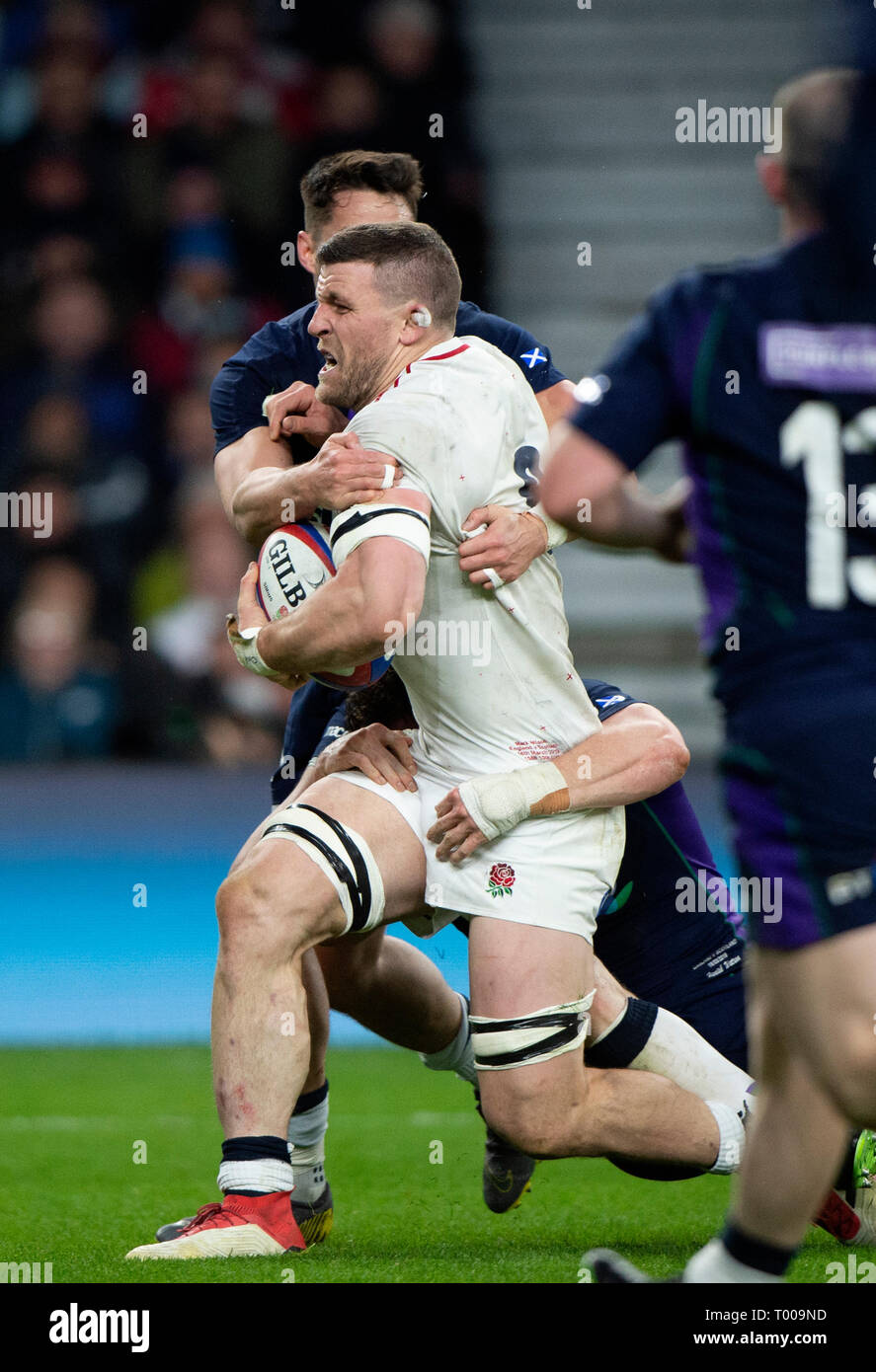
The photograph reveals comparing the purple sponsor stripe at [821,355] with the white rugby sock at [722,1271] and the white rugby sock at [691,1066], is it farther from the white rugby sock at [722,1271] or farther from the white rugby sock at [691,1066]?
the white rugby sock at [691,1066]

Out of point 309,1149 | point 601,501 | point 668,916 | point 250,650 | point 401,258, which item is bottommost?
point 309,1149

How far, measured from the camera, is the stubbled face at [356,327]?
3873mm

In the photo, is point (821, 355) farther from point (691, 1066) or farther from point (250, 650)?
point (691, 1066)

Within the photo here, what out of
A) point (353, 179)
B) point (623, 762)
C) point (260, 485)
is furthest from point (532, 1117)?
point (353, 179)

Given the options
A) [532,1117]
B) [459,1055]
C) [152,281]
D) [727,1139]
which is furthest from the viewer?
[152,281]

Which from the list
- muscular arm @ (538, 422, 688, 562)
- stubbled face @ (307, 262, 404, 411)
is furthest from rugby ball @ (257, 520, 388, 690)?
muscular arm @ (538, 422, 688, 562)

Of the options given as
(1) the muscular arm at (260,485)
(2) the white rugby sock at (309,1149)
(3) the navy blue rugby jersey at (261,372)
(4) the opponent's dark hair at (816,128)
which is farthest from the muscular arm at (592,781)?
(4) the opponent's dark hair at (816,128)

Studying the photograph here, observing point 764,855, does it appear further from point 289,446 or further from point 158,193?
point 158,193

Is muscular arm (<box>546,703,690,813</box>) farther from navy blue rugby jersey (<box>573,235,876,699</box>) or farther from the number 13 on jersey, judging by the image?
the number 13 on jersey

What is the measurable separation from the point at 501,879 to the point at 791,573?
4.59 feet

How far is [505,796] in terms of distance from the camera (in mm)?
3754

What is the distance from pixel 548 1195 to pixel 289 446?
207cm

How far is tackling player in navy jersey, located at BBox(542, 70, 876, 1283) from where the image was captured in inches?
98.3
